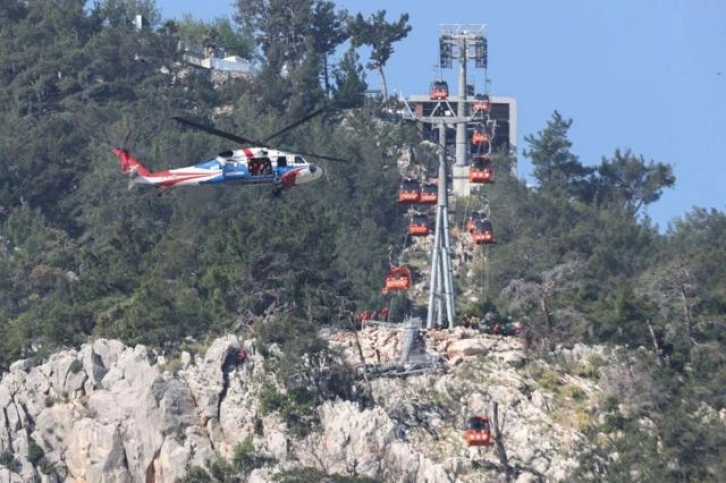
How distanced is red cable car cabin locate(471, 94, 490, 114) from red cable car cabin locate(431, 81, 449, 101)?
1323 millimetres

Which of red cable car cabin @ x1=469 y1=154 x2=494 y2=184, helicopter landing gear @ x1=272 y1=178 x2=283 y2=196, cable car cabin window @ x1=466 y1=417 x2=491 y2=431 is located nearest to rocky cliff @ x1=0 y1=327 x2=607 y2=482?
cable car cabin window @ x1=466 y1=417 x2=491 y2=431

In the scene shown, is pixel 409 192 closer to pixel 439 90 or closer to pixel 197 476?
pixel 197 476

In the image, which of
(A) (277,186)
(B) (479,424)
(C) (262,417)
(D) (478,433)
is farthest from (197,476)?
(A) (277,186)

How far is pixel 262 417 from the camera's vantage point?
95562mm

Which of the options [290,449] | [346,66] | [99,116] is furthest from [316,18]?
[290,449]

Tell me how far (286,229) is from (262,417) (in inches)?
558

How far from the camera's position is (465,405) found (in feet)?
320

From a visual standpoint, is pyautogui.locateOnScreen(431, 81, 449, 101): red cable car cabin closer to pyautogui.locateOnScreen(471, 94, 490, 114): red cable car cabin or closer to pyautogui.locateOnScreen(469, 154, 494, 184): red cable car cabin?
pyautogui.locateOnScreen(471, 94, 490, 114): red cable car cabin

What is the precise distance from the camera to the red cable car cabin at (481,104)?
129 metres

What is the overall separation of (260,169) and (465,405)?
42.1 ft

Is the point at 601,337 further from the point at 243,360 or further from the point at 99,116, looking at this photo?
the point at 99,116

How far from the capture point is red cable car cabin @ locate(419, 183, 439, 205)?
106m

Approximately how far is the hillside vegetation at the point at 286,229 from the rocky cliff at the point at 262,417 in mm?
1495

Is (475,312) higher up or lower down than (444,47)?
lower down
